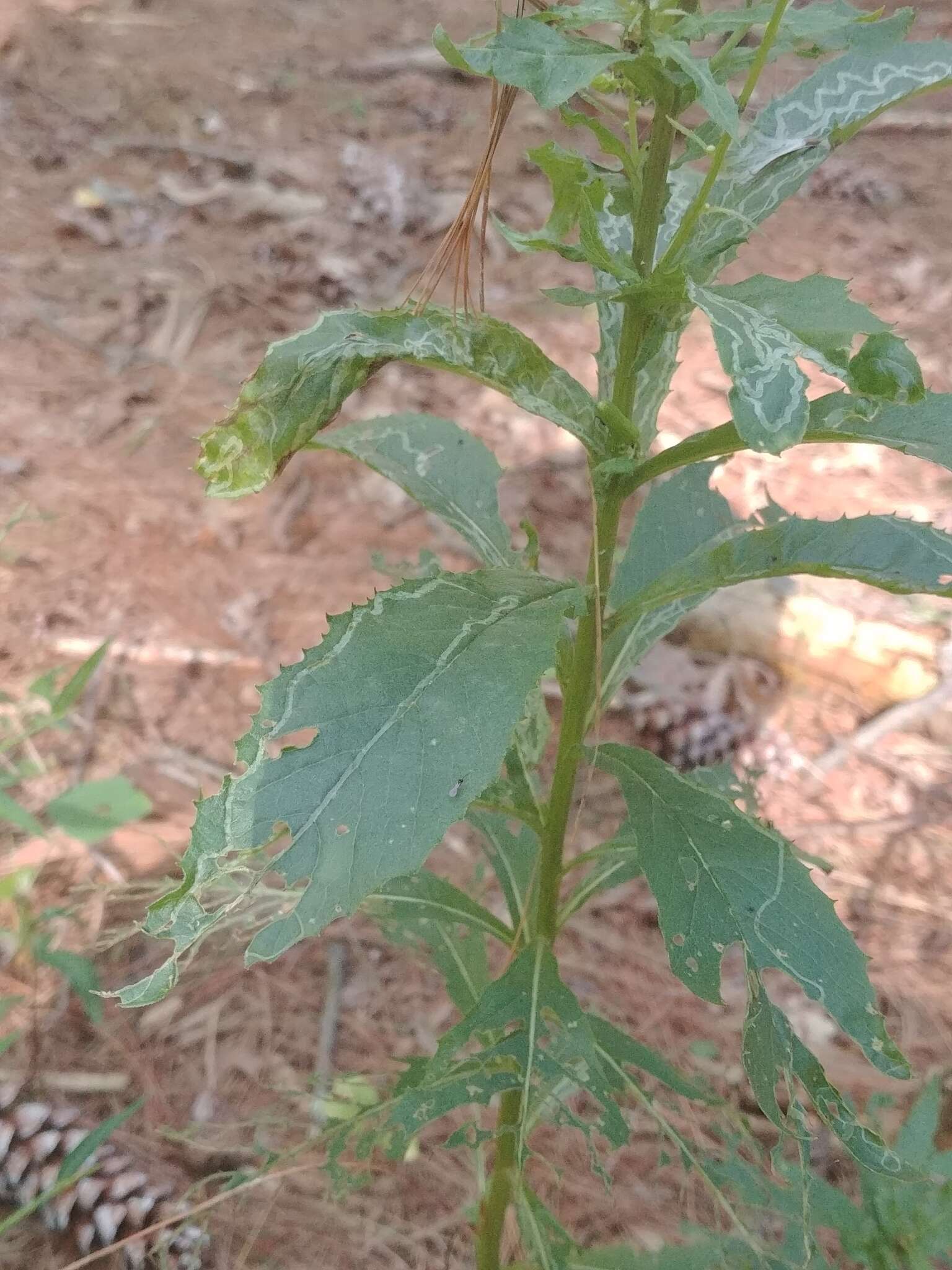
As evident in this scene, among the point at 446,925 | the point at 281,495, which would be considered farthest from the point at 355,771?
the point at 281,495

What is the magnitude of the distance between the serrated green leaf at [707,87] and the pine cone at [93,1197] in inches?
55.1

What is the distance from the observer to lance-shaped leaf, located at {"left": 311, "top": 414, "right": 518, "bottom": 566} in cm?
105

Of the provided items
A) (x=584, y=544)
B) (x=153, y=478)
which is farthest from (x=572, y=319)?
(x=153, y=478)

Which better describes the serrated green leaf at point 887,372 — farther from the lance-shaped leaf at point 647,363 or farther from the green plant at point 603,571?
the lance-shaped leaf at point 647,363

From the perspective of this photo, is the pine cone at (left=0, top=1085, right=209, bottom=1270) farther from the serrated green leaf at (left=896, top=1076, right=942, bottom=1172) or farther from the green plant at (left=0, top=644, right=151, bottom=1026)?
the serrated green leaf at (left=896, top=1076, right=942, bottom=1172)

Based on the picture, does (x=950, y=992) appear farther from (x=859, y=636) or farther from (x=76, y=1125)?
(x=76, y=1125)

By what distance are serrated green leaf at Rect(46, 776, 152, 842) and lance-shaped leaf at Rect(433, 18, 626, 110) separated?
1257 millimetres

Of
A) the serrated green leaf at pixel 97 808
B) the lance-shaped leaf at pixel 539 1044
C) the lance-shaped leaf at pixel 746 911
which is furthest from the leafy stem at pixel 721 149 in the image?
the serrated green leaf at pixel 97 808

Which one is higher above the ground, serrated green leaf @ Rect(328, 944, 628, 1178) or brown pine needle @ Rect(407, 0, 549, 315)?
brown pine needle @ Rect(407, 0, 549, 315)

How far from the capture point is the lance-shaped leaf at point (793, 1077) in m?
0.79

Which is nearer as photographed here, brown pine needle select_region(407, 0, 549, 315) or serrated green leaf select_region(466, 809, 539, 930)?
brown pine needle select_region(407, 0, 549, 315)

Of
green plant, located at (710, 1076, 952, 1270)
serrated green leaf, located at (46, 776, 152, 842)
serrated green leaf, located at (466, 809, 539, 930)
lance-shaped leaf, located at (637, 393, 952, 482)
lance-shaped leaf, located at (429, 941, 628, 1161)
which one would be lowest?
green plant, located at (710, 1076, 952, 1270)

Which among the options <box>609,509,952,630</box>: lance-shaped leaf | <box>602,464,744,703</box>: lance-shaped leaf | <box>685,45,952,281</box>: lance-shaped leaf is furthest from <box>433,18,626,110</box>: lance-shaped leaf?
<box>602,464,744,703</box>: lance-shaped leaf

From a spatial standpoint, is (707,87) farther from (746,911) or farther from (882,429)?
(746,911)
